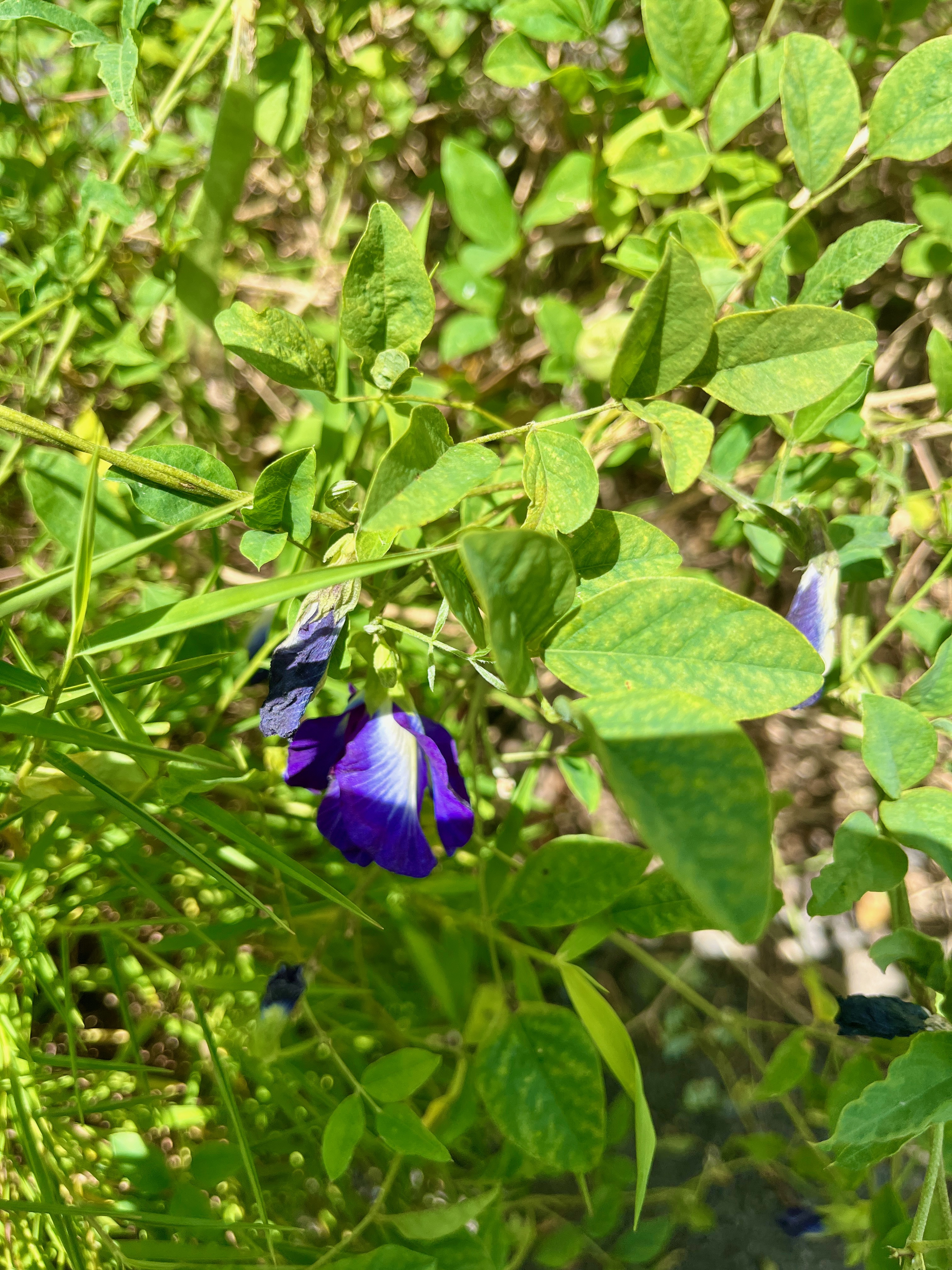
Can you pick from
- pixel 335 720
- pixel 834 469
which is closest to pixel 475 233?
pixel 834 469

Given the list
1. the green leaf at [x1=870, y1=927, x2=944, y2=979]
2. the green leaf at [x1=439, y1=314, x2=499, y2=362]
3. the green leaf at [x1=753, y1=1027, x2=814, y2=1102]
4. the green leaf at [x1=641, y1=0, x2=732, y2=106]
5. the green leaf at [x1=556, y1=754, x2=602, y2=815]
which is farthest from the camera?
the green leaf at [x1=439, y1=314, x2=499, y2=362]

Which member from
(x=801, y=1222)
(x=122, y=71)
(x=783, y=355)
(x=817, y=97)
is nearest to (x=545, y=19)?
(x=817, y=97)

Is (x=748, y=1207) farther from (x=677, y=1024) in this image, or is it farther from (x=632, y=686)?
(x=632, y=686)

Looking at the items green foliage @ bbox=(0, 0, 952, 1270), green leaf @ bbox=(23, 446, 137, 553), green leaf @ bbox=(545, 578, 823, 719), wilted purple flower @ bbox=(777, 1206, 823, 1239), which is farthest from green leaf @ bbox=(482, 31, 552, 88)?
wilted purple flower @ bbox=(777, 1206, 823, 1239)

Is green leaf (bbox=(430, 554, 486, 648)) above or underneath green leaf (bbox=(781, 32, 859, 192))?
underneath

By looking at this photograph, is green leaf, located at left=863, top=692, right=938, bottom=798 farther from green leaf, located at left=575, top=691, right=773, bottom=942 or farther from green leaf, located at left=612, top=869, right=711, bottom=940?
green leaf, located at left=575, top=691, right=773, bottom=942

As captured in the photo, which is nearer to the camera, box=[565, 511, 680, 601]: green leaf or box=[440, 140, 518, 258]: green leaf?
box=[565, 511, 680, 601]: green leaf

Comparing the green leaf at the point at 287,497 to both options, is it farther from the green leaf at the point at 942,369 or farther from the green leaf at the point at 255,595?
the green leaf at the point at 942,369
